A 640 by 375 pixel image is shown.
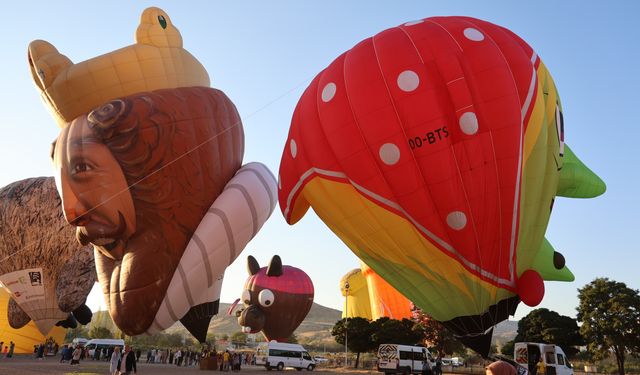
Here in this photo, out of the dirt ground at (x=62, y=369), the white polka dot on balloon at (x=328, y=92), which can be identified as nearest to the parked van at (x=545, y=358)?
the dirt ground at (x=62, y=369)

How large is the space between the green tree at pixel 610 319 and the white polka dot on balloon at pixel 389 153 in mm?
25986

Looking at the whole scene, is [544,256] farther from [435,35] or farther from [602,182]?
[435,35]

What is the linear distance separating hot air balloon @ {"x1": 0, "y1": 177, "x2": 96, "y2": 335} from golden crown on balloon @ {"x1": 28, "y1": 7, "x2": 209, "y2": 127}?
6.48 meters

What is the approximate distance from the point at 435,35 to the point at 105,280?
45.9 feet

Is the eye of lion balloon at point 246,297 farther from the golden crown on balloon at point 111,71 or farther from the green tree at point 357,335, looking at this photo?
the golden crown on balloon at point 111,71

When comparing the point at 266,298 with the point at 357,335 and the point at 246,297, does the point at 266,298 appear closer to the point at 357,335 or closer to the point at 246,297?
the point at 246,297

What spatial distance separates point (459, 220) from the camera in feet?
40.9

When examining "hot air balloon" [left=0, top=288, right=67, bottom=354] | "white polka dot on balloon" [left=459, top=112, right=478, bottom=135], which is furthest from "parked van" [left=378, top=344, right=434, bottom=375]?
"hot air balloon" [left=0, top=288, right=67, bottom=354]

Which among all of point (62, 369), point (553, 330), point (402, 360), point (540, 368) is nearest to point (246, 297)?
point (402, 360)

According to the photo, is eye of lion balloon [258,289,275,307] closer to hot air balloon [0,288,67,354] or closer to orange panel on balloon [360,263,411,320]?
orange panel on balloon [360,263,411,320]

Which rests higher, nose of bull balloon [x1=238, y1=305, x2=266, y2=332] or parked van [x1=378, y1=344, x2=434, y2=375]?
nose of bull balloon [x1=238, y1=305, x2=266, y2=332]

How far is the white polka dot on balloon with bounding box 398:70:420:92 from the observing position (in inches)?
506

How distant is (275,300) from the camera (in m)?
30.8

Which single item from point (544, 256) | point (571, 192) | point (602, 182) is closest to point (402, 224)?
point (544, 256)
